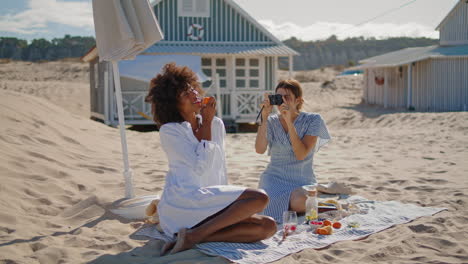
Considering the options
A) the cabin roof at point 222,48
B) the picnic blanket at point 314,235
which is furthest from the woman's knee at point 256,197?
the cabin roof at point 222,48

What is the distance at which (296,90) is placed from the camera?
4.66 metres

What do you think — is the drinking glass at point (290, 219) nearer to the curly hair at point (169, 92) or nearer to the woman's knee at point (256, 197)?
the woman's knee at point (256, 197)

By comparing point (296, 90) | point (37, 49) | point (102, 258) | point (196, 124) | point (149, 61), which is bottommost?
point (102, 258)

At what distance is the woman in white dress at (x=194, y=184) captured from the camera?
352cm

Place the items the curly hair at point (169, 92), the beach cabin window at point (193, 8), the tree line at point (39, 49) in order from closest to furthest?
the curly hair at point (169, 92) < the beach cabin window at point (193, 8) < the tree line at point (39, 49)

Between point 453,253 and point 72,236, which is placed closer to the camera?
point 453,253

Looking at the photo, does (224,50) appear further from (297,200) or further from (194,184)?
(194,184)

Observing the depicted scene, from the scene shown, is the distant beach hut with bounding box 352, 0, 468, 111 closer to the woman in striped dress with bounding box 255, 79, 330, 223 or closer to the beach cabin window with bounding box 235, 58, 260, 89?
the beach cabin window with bounding box 235, 58, 260, 89

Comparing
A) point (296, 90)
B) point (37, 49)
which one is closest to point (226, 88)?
point (296, 90)

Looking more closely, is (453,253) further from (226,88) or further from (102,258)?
(226,88)

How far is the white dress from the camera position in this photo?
138 inches

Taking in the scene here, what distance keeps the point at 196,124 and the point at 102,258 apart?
1265 millimetres

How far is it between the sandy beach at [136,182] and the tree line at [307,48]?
49098 mm

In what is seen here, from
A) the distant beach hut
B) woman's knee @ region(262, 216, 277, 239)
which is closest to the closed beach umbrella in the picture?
woman's knee @ region(262, 216, 277, 239)
